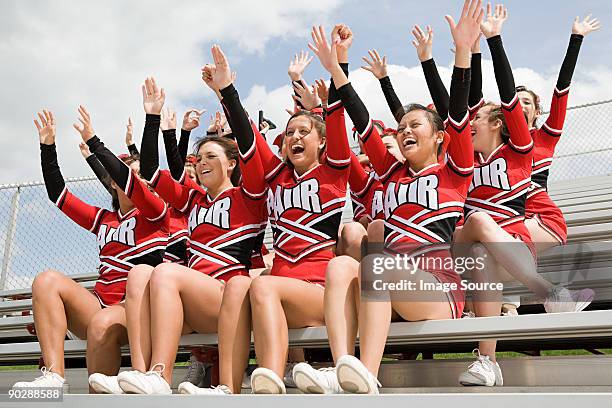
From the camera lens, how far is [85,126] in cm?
289

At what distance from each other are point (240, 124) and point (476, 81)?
2.97 ft

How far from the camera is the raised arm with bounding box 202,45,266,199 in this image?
2.32 m

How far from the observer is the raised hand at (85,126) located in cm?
287

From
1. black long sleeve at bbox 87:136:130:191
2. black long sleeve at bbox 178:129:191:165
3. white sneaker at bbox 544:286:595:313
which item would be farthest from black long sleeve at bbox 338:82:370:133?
black long sleeve at bbox 178:129:191:165

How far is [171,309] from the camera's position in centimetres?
204

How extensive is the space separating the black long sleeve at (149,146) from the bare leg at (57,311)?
53 cm

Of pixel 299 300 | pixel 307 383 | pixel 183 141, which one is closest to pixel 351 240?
pixel 299 300

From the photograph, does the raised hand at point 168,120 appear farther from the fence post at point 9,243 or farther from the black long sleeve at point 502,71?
the fence post at point 9,243

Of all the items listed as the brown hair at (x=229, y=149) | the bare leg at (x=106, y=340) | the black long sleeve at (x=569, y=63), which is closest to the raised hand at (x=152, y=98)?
the brown hair at (x=229, y=149)

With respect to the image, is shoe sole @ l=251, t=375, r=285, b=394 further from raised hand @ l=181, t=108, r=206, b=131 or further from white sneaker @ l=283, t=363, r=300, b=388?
raised hand @ l=181, t=108, r=206, b=131

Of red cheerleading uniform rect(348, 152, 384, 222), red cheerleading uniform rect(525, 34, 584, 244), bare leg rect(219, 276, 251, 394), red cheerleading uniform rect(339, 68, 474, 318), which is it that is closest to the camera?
bare leg rect(219, 276, 251, 394)

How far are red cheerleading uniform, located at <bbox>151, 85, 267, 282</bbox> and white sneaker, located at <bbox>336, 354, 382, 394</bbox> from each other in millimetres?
820

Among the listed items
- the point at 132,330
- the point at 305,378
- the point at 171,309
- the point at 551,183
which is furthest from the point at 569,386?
the point at 551,183

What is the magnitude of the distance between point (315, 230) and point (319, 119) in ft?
1.48
